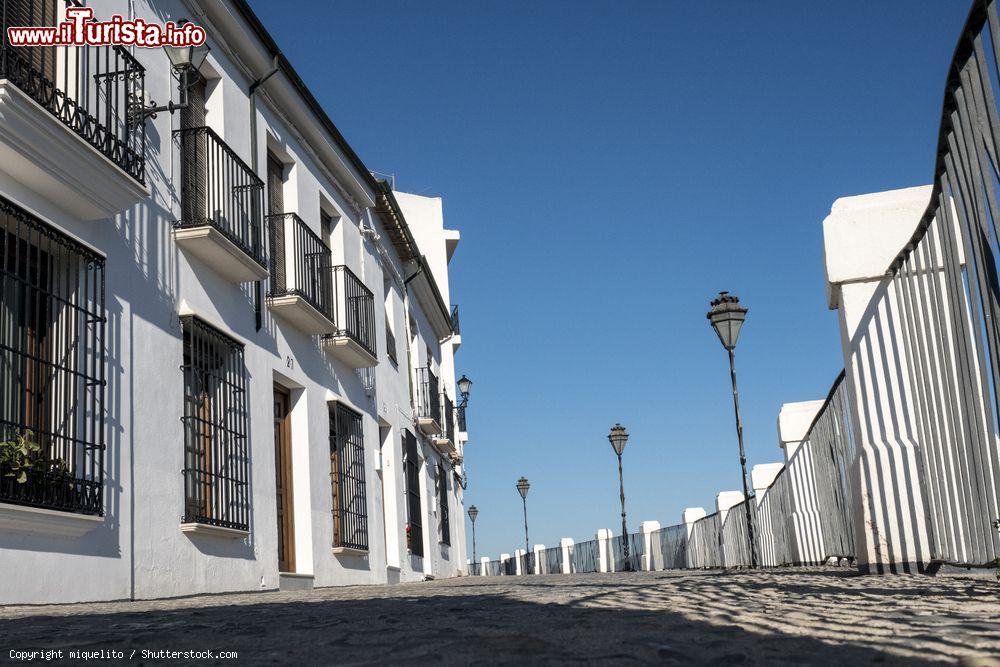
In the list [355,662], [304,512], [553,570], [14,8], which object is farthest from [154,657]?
[553,570]

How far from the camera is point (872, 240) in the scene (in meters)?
7.22

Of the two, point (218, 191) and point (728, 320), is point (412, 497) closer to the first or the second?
point (728, 320)

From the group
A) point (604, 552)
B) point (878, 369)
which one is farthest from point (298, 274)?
point (604, 552)

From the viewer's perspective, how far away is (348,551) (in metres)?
12.4

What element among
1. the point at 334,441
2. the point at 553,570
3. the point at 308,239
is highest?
the point at 308,239

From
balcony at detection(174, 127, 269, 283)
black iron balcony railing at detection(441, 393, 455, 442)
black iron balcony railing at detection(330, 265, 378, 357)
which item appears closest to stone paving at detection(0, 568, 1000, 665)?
balcony at detection(174, 127, 269, 283)

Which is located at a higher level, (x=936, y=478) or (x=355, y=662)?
(x=936, y=478)

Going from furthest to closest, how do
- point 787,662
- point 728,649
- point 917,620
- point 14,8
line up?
1. point 14,8
2. point 917,620
3. point 728,649
4. point 787,662

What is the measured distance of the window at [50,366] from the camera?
20.3 feet

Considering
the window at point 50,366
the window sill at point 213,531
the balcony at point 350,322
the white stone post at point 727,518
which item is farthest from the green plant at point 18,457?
the white stone post at point 727,518

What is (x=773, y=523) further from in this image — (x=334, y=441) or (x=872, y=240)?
(x=872, y=240)

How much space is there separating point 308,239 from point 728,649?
967cm

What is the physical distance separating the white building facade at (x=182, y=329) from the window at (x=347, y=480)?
40 mm

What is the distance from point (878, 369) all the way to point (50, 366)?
18.3 feet
